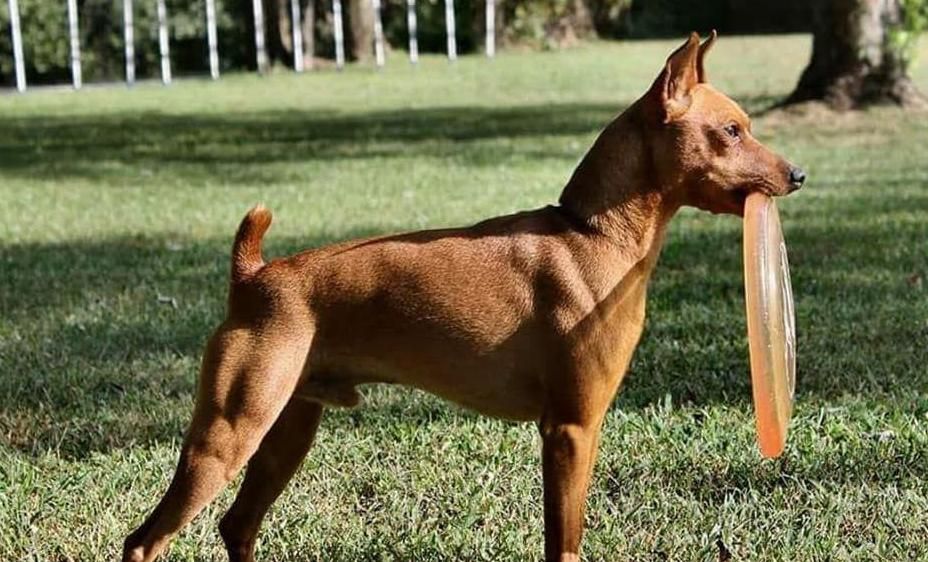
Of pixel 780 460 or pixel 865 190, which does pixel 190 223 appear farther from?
pixel 780 460

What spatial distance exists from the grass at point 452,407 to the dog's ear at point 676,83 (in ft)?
4.01

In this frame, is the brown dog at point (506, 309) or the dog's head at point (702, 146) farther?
the dog's head at point (702, 146)

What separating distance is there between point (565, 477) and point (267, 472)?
2.63 ft

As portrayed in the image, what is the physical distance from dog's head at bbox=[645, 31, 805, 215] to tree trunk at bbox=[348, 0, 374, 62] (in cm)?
2912

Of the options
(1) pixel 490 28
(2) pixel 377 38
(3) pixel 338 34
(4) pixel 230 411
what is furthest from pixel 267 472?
(1) pixel 490 28

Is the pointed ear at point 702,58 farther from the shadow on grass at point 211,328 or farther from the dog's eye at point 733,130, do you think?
the shadow on grass at point 211,328

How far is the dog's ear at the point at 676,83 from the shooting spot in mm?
3258

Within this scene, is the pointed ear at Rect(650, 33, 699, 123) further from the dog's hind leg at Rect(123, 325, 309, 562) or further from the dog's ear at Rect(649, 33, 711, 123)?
the dog's hind leg at Rect(123, 325, 309, 562)

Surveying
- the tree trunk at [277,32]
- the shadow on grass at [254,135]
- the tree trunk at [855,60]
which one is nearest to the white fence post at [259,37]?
the tree trunk at [277,32]

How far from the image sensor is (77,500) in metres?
4.15

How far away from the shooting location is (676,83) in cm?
330

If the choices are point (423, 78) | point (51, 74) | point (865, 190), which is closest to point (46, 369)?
point (865, 190)

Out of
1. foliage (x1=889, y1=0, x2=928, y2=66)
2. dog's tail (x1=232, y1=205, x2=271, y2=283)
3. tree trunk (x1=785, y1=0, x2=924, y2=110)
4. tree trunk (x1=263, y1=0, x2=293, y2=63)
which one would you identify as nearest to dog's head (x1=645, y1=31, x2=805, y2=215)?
dog's tail (x1=232, y1=205, x2=271, y2=283)

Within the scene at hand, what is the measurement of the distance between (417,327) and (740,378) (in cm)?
234
